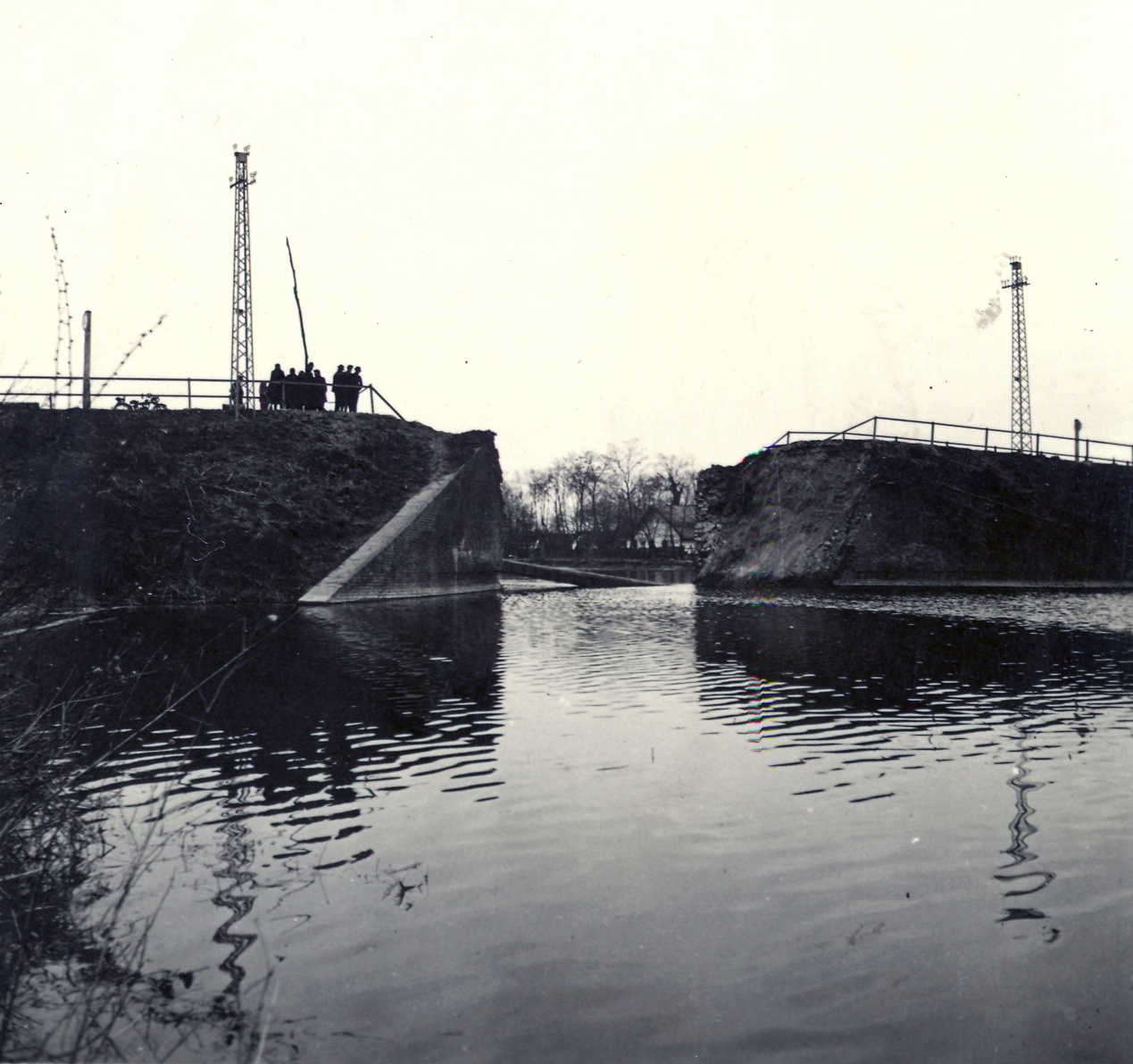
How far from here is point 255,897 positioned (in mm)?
4676

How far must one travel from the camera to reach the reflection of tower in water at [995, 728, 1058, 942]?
4418 mm

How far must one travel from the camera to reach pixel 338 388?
1237 inches

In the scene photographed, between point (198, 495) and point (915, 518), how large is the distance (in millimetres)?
22100

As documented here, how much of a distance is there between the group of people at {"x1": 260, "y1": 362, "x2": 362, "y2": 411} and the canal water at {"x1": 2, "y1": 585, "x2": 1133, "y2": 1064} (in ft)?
69.6

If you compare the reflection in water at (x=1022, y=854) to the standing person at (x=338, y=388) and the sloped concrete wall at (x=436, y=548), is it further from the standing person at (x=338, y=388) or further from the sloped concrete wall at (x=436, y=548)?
the standing person at (x=338, y=388)

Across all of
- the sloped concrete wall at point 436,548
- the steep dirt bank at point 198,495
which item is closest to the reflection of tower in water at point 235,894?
the sloped concrete wall at point 436,548

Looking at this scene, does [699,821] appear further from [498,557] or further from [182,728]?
[498,557]

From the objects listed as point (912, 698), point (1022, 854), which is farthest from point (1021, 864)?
point (912, 698)

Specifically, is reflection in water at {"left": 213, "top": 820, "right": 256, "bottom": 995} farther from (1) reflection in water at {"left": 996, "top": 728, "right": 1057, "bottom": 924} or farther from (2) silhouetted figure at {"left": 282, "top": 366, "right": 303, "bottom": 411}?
(2) silhouetted figure at {"left": 282, "top": 366, "right": 303, "bottom": 411}

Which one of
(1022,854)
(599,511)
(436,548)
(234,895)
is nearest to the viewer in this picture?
(234,895)

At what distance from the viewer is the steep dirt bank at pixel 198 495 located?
25125mm

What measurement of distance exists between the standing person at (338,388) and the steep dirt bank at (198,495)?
4.04 feet

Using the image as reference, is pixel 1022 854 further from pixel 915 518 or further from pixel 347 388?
pixel 915 518

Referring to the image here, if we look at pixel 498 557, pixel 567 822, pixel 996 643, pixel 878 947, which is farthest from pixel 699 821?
pixel 498 557
